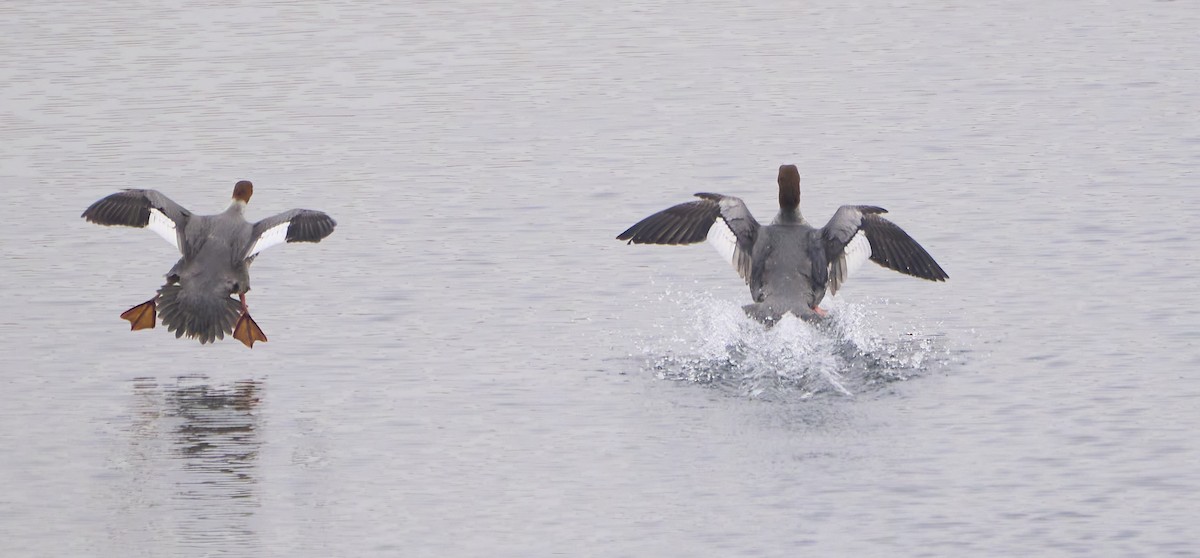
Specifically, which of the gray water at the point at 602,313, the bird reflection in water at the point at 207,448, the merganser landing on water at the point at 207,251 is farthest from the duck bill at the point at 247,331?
the bird reflection in water at the point at 207,448

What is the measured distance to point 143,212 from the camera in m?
15.7

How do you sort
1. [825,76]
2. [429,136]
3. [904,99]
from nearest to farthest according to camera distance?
[429,136], [904,99], [825,76]

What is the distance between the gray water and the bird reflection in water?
36 millimetres

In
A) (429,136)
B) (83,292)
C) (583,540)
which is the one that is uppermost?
(429,136)

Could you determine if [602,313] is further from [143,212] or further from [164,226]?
[143,212]

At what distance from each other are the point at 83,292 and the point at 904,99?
12.4m

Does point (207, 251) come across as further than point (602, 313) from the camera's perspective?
No

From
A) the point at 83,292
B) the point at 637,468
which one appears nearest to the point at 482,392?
the point at 637,468

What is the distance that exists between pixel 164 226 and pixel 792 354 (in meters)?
4.98

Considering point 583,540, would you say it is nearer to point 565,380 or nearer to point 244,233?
point 565,380

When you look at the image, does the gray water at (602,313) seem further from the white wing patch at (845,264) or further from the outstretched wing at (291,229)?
the outstretched wing at (291,229)

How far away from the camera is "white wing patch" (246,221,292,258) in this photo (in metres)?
15.1

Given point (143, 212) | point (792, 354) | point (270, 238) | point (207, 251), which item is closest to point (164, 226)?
point (143, 212)

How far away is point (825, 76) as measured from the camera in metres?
28.0
